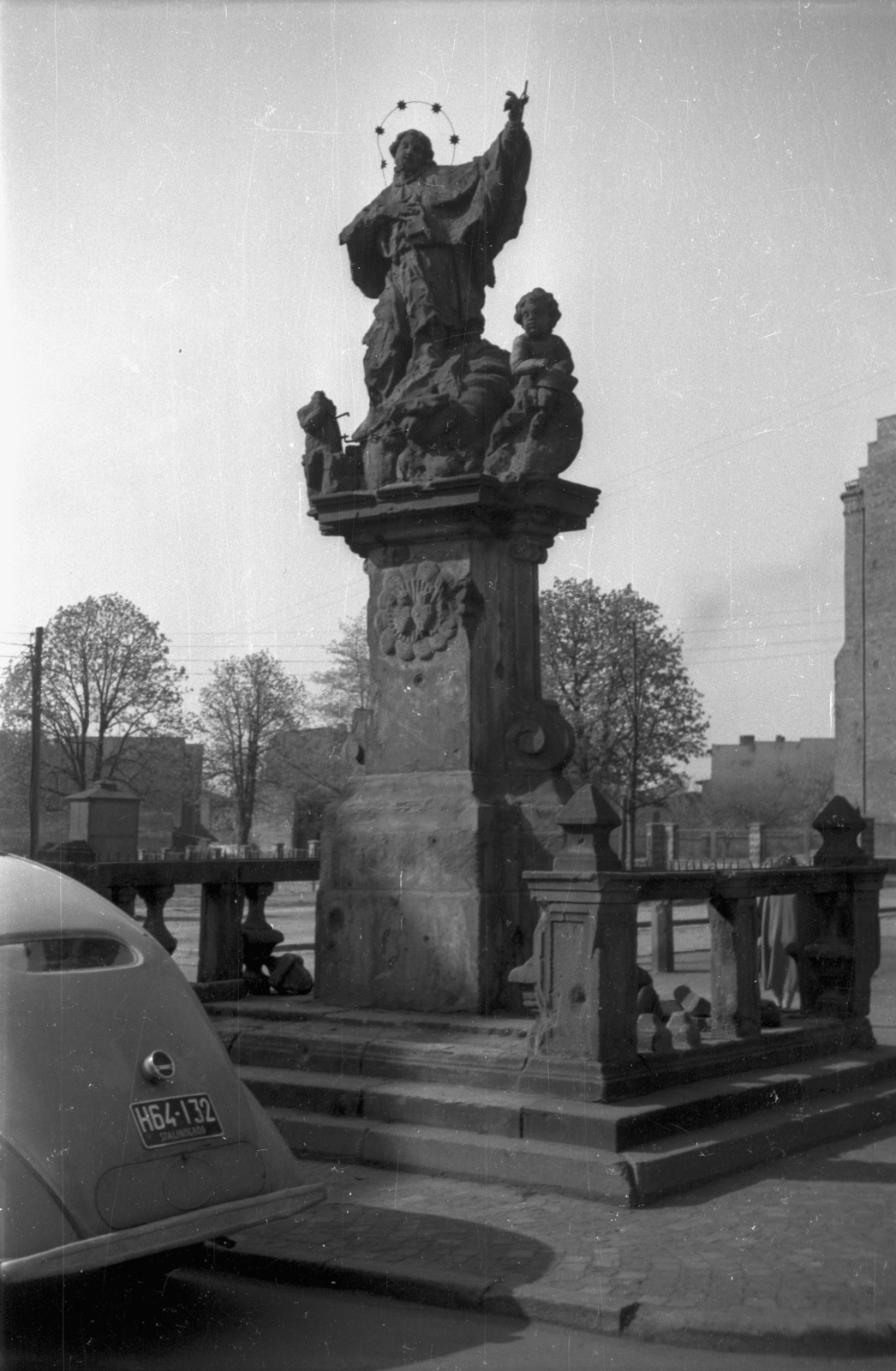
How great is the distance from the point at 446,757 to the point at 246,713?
45663 mm

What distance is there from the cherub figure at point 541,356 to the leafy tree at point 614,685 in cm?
2987

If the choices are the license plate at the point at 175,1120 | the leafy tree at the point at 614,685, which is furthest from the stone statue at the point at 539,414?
the leafy tree at the point at 614,685

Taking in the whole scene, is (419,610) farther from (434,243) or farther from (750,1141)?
(750,1141)

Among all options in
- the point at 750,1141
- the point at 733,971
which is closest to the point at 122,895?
the point at 733,971

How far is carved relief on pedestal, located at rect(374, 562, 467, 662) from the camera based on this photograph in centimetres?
954

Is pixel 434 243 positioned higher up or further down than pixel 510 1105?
higher up

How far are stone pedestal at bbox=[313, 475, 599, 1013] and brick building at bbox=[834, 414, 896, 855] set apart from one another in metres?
43.7

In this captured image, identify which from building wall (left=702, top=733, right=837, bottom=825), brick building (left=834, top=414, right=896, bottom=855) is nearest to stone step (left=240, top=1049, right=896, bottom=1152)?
brick building (left=834, top=414, right=896, bottom=855)

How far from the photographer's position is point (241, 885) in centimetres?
1046

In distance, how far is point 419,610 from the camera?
9.62m

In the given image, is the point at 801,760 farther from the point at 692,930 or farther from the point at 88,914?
the point at 88,914

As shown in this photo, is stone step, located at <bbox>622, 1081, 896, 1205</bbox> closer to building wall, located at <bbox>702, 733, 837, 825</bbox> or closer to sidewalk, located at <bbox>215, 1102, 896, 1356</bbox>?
sidewalk, located at <bbox>215, 1102, 896, 1356</bbox>


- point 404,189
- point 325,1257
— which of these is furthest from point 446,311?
point 325,1257

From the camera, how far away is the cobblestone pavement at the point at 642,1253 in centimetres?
538
